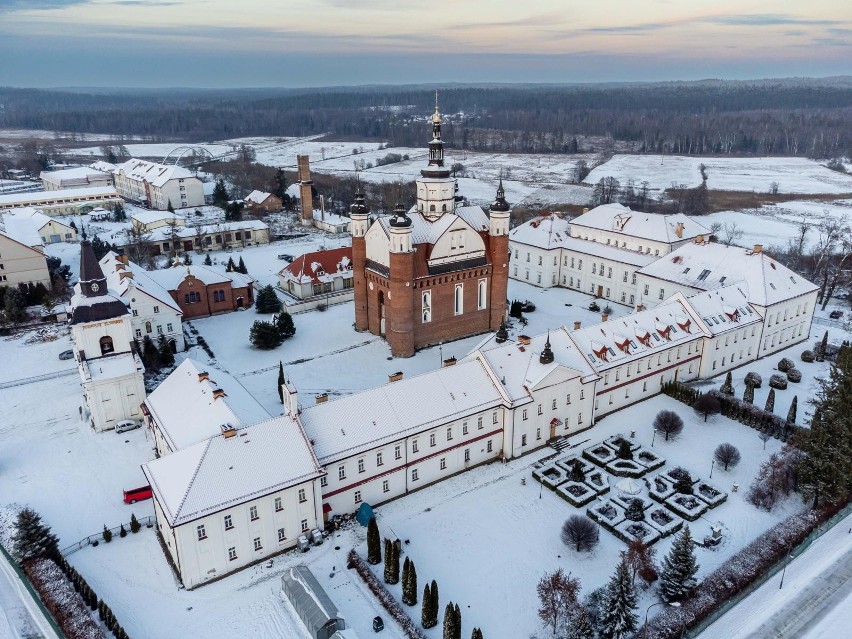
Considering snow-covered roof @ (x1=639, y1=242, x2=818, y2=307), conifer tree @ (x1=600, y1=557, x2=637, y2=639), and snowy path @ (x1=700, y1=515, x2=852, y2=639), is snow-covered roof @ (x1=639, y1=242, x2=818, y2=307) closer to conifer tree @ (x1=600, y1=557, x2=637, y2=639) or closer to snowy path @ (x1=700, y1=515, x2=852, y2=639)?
snowy path @ (x1=700, y1=515, x2=852, y2=639)

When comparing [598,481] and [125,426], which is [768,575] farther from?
[125,426]

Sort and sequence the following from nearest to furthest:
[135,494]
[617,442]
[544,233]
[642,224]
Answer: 1. [135,494]
2. [617,442]
3. [642,224]
4. [544,233]

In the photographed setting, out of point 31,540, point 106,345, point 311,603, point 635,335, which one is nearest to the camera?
point 311,603

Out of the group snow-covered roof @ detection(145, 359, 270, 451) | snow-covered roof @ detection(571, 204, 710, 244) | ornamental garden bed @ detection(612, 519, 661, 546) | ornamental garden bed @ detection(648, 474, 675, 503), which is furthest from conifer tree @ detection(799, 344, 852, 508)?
snow-covered roof @ detection(571, 204, 710, 244)

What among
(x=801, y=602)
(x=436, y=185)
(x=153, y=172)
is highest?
(x=436, y=185)

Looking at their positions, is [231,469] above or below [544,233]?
below

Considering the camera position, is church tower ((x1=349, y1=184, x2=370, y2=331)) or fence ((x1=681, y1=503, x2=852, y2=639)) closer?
fence ((x1=681, y1=503, x2=852, y2=639))

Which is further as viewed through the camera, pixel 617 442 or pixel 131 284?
pixel 131 284

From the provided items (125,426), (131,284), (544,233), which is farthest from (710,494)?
(131,284)
